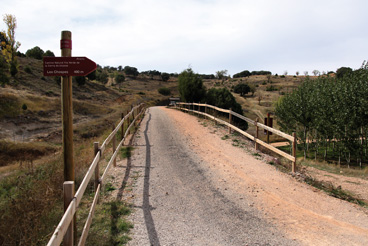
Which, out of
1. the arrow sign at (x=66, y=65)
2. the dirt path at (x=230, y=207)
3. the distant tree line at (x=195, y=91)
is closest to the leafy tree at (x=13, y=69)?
the distant tree line at (x=195, y=91)

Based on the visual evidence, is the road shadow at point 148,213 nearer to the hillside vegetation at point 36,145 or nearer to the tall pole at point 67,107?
the hillside vegetation at point 36,145

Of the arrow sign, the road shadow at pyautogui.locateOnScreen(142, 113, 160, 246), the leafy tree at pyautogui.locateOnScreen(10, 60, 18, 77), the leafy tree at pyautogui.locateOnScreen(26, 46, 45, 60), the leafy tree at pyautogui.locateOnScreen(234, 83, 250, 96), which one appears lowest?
the road shadow at pyautogui.locateOnScreen(142, 113, 160, 246)

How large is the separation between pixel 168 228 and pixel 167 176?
301 cm

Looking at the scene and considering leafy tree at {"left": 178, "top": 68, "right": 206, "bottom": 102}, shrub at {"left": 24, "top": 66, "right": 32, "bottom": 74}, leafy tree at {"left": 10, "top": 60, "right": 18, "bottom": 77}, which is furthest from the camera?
shrub at {"left": 24, "top": 66, "right": 32, "bottom": 74}

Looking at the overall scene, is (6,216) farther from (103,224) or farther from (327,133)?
(327,133)

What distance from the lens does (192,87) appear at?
2970 centimetres

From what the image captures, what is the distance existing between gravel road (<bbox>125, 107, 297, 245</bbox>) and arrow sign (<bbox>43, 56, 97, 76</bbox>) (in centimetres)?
282

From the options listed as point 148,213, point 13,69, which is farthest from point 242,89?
point 148,213

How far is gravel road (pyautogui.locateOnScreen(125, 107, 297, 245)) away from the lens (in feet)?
15.0

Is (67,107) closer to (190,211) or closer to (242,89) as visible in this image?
(190,211)

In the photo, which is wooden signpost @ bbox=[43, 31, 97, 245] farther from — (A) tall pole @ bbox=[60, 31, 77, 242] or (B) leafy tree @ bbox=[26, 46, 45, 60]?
(B) leafy tree @ bbox=[26, 46, 45, 60]

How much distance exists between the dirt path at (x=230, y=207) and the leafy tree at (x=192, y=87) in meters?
20.3

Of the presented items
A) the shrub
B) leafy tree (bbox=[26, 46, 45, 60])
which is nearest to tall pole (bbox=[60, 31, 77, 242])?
the shrub

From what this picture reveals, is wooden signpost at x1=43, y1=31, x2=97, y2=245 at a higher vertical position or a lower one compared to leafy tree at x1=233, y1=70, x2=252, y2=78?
lower
